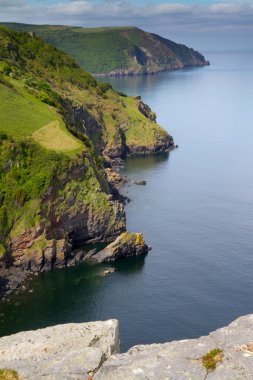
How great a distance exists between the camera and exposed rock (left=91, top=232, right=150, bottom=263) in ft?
371

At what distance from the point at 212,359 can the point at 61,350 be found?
1048 cm

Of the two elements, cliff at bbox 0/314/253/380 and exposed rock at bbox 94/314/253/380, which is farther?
cliff at bbox 0/314/253/380

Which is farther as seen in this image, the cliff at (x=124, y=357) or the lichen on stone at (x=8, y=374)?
the lichen on stone at (x=8, y=374)

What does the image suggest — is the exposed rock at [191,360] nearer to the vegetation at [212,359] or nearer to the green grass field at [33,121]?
the vegetation at [212,359]

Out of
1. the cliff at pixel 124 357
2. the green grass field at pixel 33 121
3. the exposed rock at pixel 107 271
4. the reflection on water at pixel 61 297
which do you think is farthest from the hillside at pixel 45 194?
the cliff at pixel 124 357

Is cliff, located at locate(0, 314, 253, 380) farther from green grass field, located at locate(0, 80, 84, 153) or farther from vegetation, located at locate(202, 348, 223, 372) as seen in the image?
green grass field, located at locate(0, 80, 84, 153)

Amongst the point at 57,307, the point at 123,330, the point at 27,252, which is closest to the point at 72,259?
the point at 27,252

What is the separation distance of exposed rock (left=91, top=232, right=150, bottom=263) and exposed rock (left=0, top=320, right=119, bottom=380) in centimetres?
7429

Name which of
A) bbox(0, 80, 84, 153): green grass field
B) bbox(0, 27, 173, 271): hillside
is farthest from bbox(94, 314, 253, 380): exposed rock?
bbox(0, 80, 84, 153): green grass field

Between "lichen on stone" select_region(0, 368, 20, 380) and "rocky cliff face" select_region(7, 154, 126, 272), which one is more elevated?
"lichen on stone" select_region(0, 368, 20, 380)

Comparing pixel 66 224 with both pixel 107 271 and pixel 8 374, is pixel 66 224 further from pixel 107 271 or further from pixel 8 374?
pixel 8 374

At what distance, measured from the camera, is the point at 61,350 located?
34.6m

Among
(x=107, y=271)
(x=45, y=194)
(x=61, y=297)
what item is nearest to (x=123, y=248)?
(x=107, y=271)

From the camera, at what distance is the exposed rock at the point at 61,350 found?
3197 cm
